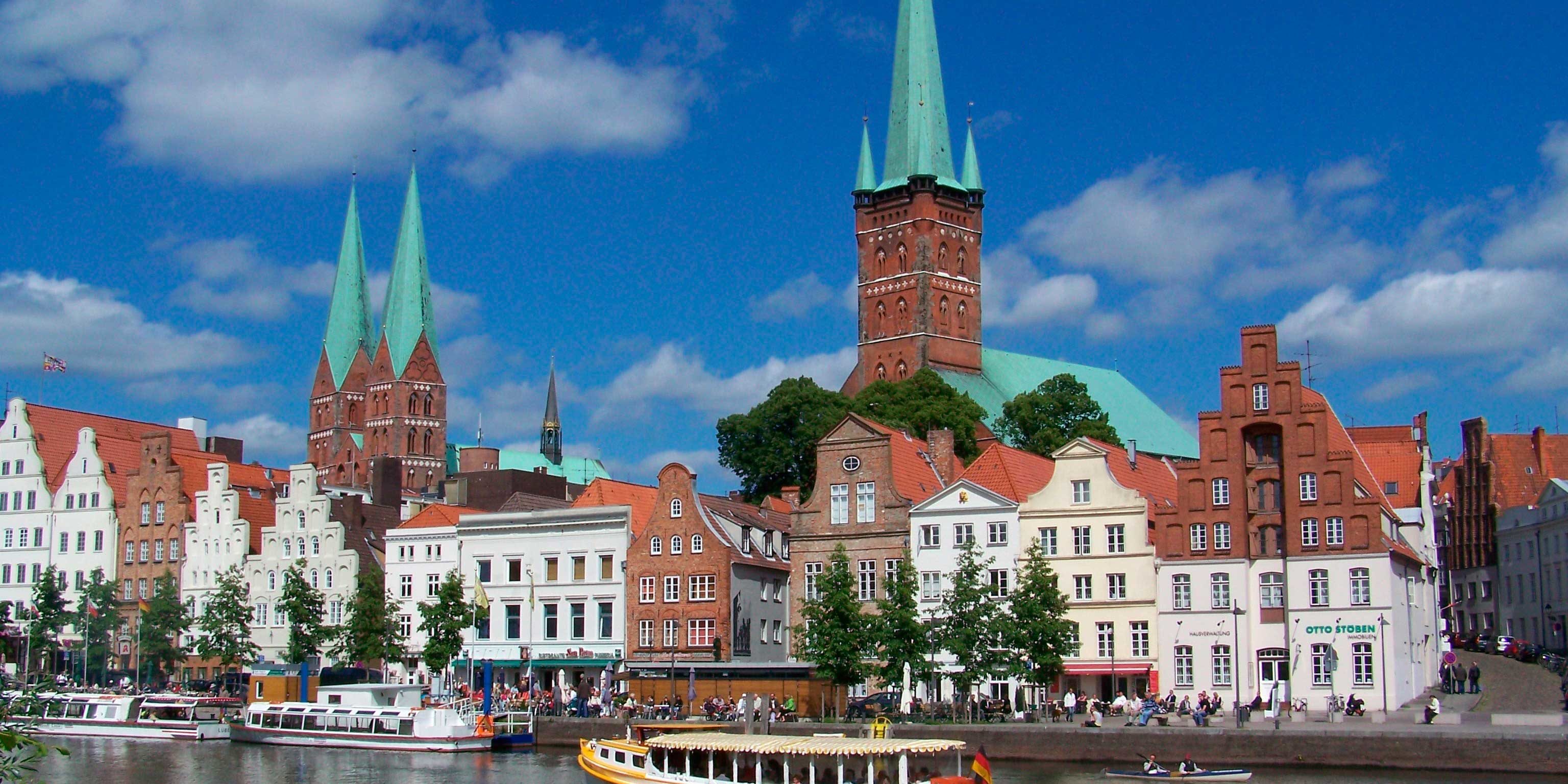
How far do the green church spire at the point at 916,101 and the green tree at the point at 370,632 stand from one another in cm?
8973

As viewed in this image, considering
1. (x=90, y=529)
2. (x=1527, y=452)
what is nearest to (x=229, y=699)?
(x=90, y=529)

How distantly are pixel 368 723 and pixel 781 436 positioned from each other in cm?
4612

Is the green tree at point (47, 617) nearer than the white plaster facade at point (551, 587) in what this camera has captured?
No

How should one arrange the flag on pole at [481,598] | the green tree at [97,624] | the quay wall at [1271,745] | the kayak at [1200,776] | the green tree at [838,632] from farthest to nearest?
1. the green tree at [97,624]
2. the flag on pole at [481,598]
3. the green tree at [838,632]
4. the kayak at [1200,776]
5. the quay wall at [1271,745]

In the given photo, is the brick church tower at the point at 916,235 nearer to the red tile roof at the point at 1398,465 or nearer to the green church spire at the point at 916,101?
the green church spire at the point at 916,101

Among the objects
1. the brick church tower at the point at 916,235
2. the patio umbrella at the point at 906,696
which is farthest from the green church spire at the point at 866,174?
the patio umbrella at the point at 906,696

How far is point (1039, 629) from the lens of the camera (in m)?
67.6

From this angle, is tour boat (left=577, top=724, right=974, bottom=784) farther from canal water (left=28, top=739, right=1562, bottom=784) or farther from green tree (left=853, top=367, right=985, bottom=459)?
green tree (left=853, top=367, right=985, bottom=459)

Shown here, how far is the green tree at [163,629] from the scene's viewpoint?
95.7m

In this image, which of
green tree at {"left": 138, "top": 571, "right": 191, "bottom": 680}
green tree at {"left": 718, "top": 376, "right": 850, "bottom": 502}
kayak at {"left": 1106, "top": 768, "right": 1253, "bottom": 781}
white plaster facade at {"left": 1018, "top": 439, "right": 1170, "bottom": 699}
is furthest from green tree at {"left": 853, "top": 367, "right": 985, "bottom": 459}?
kayak at {"left": 1106, "top": 768, "right": 1253, "bottom": 781}

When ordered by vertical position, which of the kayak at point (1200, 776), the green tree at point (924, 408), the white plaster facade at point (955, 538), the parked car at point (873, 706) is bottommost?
the kayak at point (1200, 776)

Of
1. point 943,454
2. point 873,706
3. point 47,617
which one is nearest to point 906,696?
point 873,706

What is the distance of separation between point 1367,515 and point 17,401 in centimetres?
8878

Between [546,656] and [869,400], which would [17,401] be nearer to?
[546,656]
